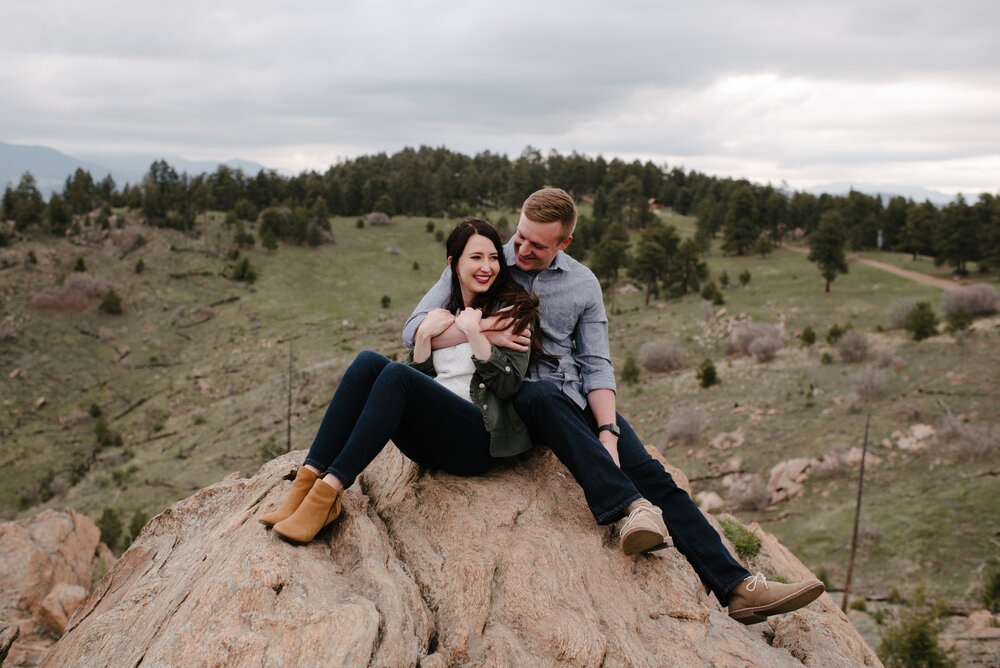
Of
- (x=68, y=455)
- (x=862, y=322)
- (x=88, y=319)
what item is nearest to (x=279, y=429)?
(x=68, y=455)

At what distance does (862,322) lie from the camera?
36.6 m

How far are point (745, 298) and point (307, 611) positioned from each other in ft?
156

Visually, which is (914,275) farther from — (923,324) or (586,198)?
(586,198)

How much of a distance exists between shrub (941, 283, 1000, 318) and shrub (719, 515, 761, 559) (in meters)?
33.9

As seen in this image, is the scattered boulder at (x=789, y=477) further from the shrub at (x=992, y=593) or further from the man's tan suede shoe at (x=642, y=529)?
the man's tan suede shoe at (x=642, y=529)

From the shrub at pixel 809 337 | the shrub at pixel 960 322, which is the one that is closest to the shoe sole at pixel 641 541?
the shrub at pixel 960 322

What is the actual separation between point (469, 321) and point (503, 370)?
1.46ft

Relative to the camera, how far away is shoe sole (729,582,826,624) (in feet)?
13.5

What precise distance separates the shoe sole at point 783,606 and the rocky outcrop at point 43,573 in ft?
25.2

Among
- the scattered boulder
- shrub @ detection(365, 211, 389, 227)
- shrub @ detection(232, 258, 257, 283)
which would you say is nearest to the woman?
the scattered boulder

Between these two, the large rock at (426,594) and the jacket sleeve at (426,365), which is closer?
the large rock at (426,594)

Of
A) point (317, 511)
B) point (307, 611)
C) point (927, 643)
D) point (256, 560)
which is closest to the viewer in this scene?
point (307, 611)

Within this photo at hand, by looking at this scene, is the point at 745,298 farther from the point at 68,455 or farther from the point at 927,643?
the point at 68,455

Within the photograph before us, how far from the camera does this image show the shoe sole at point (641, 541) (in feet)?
13.0
